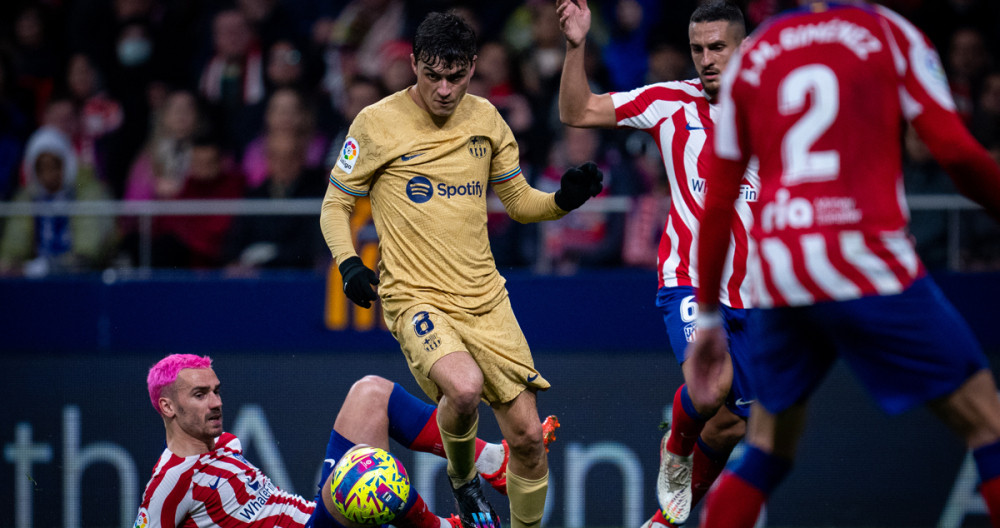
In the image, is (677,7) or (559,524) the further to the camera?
(677,7)

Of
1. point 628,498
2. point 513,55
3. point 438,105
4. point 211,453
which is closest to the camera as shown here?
point 438,105

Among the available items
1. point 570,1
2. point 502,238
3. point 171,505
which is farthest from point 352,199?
point 502,238

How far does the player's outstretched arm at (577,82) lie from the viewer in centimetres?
449

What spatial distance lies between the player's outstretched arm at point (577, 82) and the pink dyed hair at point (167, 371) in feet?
6.79

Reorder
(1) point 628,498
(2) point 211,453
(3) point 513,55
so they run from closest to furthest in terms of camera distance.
→ (2) point 211,453 → (1) point 628,498 → (3) point 513,55

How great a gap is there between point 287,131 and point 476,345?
156 inches

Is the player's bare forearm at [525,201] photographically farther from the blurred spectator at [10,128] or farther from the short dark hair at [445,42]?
the blurred spectator at [10,128]

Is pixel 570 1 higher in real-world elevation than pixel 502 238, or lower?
higher

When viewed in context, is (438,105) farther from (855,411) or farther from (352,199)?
(855,411)

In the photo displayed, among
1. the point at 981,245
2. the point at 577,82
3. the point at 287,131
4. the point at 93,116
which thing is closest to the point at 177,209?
the point at 287,131

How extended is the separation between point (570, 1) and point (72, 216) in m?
4.18

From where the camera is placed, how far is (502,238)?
277 inches

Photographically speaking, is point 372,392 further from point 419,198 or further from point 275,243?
point 275,243

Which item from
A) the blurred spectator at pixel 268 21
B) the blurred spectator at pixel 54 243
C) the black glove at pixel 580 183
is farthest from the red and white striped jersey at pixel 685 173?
the blurred spectator at pixel 268 21
